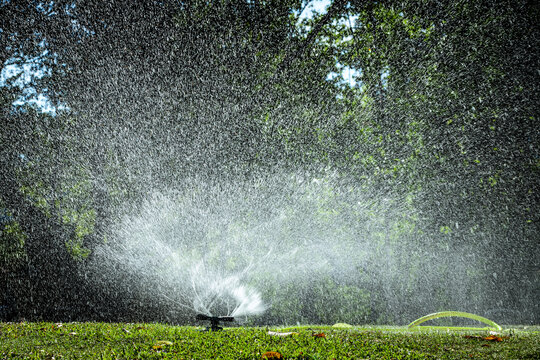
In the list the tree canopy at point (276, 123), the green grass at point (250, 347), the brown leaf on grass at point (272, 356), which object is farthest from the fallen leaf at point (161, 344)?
the tree canopy at point (276, 123)

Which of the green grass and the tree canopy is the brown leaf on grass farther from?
the tree canopy

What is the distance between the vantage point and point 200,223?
8531mm

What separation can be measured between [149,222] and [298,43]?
578cm

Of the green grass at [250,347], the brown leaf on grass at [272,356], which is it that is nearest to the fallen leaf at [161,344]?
the green grass at [250,347]

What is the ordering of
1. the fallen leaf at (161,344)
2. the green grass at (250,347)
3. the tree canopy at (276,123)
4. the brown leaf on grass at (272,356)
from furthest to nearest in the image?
the tree canopy at (276,123), the fallen leaf at (161,344), the green grass at (250,347), the brown leaf on grass at (272,356)

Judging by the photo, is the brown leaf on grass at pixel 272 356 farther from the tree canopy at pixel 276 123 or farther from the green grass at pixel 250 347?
the tree canopy at pixel 276 123

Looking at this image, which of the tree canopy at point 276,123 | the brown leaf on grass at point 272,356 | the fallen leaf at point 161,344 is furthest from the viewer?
the tree canopy at point 276,123

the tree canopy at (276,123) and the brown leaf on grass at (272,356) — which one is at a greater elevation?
the tree canopy at (276,123)

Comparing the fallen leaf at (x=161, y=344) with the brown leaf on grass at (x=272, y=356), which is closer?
the brown leaf on grass at (x=272, y=356)

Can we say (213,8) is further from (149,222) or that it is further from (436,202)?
(436,202)

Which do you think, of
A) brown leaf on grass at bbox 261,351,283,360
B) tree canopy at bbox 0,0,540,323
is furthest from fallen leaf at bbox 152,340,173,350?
tree canopy at bbox 0,0,540,323

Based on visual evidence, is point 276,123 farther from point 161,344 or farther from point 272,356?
point 272,356

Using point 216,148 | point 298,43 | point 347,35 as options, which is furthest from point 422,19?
point 216,148

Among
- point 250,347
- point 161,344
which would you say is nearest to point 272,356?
point 250,347
